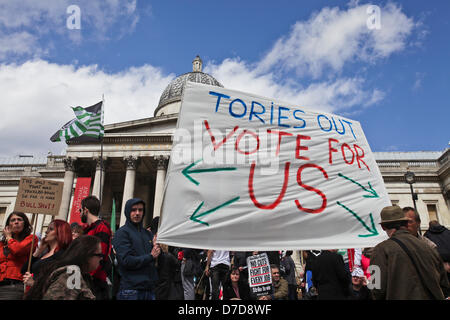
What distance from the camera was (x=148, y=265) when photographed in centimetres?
351

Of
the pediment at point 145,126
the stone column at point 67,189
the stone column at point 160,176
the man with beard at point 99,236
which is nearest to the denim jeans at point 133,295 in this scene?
the man with beard at point 99,236

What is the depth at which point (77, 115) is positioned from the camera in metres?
15.8

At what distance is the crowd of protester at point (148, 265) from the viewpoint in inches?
97.9

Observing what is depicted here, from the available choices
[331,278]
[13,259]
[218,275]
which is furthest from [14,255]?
[331,278]

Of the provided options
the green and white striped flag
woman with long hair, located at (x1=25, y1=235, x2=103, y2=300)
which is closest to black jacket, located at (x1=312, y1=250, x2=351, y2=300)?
woman with long hair, located at (x1=25, y1=235, x2=103, y2=300)

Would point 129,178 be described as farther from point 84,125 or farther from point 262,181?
point 262,181

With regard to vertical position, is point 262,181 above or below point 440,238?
above

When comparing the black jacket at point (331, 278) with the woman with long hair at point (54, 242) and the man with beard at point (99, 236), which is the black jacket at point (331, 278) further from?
the woman with long hair at point (54, 242)

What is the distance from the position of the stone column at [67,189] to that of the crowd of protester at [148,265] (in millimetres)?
19770

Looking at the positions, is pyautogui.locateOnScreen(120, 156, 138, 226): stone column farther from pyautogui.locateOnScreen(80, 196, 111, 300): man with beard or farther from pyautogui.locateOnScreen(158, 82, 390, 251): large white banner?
pyautogui.locateOnScreen(158, 82, 390, 251): large white banner

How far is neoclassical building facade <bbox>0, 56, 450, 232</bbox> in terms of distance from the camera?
958 inches

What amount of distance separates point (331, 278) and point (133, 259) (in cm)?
302

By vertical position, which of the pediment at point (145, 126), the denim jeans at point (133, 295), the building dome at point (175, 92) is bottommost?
the denim jeans at point (133, 295)
